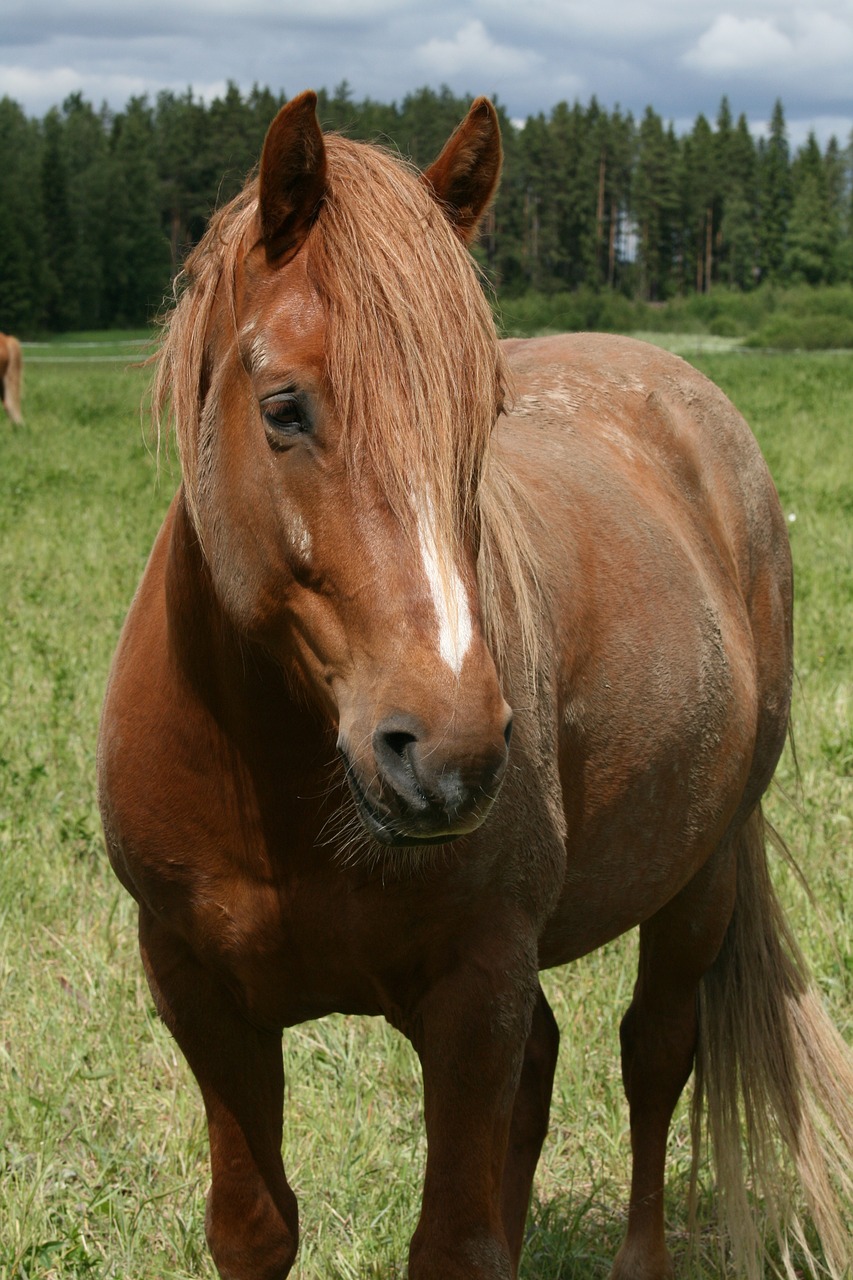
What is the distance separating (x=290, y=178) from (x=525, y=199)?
91010 millimetres

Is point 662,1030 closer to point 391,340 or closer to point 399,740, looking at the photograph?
point 399,740

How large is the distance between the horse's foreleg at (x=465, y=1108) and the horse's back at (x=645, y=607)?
21.6 inches

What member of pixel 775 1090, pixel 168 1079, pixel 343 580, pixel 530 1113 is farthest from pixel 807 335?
Answer: pixel 343 580

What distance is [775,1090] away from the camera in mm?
3326

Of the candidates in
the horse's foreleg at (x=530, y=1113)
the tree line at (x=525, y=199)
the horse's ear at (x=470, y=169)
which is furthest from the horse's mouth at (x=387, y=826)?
the tree line at (x=525, y=199)

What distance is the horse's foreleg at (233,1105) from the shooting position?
237cm

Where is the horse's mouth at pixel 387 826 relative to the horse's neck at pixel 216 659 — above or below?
below

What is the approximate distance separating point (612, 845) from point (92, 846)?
8.65ft

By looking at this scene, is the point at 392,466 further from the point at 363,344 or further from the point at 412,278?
the point at 412,278

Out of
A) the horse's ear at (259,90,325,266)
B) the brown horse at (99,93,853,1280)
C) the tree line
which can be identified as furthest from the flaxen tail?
the tree line

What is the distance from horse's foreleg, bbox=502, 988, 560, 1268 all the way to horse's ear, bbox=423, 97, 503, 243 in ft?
5.91

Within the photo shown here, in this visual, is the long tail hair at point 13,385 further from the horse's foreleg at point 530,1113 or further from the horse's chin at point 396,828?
the horse's chin at point 396,828

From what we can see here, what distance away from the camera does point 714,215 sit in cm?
9819

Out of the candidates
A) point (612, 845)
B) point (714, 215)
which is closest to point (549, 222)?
point (714, 215)
